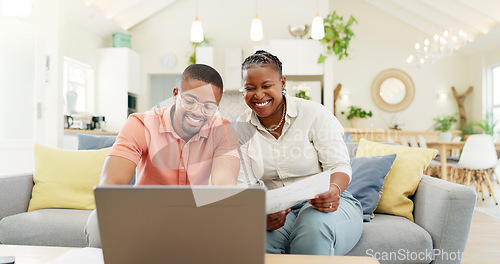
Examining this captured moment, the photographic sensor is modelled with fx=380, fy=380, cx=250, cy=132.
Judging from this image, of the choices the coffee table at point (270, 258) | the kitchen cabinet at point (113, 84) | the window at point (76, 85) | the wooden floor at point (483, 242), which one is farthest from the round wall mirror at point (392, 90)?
the coffee table at point (270, 258)

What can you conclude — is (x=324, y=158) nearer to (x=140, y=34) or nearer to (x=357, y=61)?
(x=140, y=34)

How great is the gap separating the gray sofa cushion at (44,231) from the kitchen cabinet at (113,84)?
179 inches

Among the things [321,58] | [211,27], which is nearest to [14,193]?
[321,58]

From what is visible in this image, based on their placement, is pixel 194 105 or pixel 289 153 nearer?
pixel 194 105

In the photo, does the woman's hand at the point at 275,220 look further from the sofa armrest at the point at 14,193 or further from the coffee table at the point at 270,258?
the sofa armrest at the point at 14,193

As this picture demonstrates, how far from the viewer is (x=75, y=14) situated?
5449mm

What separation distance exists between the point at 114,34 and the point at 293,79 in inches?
124

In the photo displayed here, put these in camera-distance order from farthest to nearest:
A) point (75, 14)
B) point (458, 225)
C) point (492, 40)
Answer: point (492, 40), point (75, 14), point (458, 225)

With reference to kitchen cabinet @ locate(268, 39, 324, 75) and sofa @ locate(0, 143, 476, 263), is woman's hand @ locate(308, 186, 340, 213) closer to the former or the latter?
sofa @ locate(0, 143, 476, 263)

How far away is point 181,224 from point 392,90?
26.6 ft

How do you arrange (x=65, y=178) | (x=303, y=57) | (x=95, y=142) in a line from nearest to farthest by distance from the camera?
(x=65, y=178)
(x=95, y=142)
(x=303, y=57)

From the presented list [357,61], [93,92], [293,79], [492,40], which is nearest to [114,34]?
[93,92]

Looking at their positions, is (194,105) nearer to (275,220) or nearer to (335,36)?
(275,220)

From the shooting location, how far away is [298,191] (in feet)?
3.37
